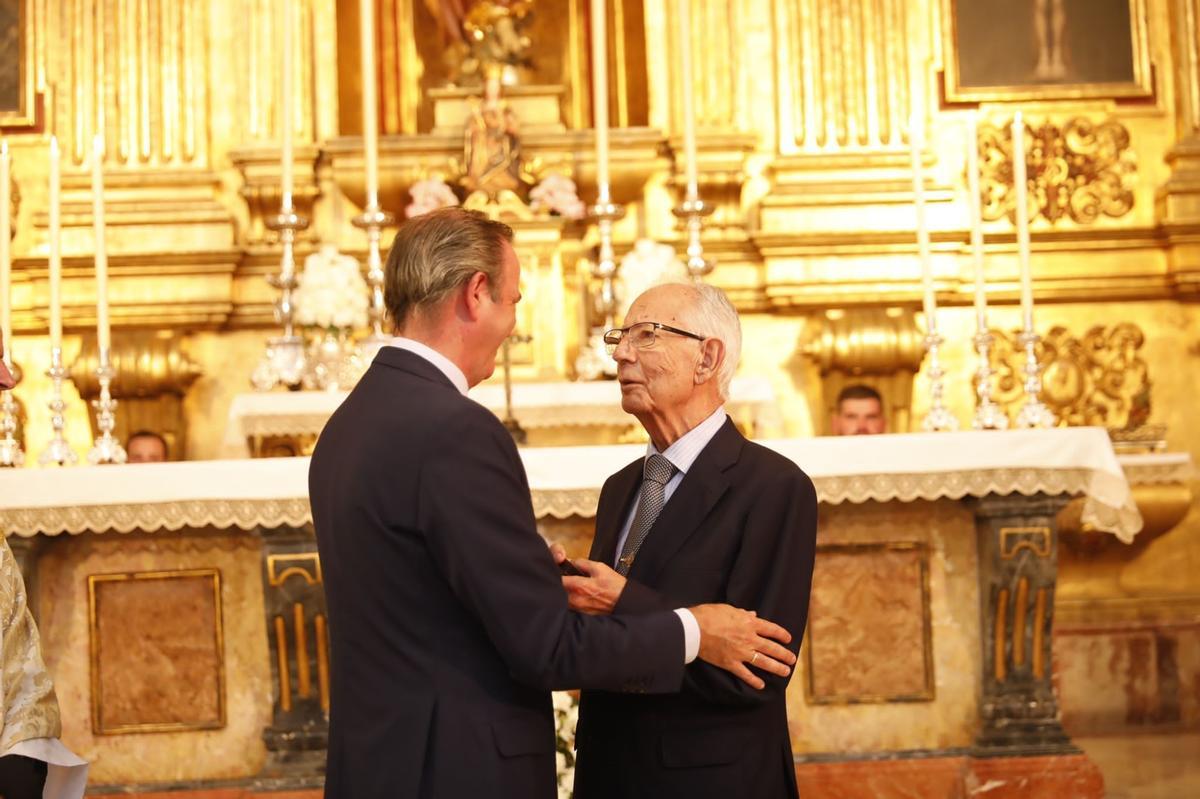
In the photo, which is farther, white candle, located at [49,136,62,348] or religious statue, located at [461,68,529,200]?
religious statue, located at [461,68,529,200]

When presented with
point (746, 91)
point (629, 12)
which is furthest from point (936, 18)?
point (629, 12)

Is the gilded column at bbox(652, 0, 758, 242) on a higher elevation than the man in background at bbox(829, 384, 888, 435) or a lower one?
higher

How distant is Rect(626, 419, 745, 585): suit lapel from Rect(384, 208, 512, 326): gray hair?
51 centimetres

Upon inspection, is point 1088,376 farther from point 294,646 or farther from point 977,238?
point 294,646

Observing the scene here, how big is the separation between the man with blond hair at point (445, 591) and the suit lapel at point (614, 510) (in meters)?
0.45

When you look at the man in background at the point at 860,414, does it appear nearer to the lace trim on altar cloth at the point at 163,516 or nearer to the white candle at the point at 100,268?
the lace trim on altar cloth at the point at 163,516

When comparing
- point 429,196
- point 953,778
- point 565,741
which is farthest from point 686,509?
point 429,196

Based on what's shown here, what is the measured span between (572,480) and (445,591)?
2094mm

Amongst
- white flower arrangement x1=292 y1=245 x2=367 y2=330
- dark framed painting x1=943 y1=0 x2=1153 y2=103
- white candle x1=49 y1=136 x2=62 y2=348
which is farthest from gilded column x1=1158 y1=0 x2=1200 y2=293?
white candle x1=49 y1=136 x2=62 y2=348

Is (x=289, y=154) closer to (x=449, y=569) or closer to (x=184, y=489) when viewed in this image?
(x=184, y=489)

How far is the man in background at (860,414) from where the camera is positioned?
6.14 m

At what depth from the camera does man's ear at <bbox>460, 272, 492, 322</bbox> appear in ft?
7.97

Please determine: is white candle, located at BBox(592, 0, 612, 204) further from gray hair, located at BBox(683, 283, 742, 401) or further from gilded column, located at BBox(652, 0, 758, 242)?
gray hair, located at BBox(683, 283, 742, 401)

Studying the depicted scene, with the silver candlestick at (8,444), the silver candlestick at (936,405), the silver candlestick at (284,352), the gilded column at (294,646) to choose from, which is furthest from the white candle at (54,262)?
the silver candlestick at (936,405)
